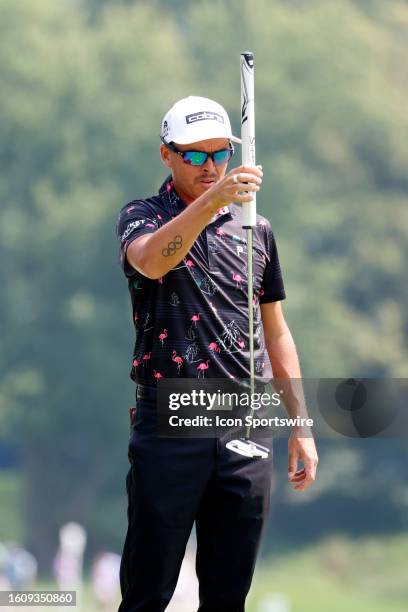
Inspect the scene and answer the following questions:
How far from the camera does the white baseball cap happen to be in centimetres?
254

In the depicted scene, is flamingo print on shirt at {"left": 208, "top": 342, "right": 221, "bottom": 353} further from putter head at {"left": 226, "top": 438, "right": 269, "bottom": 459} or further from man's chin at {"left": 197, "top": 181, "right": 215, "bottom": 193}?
man's chin at {"left": 197, "top": 181, "right": 215, "bottom": 193}

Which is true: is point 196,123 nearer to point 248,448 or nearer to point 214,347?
point 214,347

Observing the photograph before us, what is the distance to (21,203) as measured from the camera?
1453 centimetres

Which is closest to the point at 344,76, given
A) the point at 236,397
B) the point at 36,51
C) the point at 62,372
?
the point at 36,51

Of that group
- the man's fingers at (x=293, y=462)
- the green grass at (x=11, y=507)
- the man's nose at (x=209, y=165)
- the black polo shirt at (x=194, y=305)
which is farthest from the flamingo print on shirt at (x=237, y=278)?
the green grass at (x=11, y=507)

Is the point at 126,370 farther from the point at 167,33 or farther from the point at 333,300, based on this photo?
the point at 167,33

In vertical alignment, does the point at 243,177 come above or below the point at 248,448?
above

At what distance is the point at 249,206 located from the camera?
7.94 feet

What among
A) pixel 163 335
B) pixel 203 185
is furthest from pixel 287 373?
pixel 203 185

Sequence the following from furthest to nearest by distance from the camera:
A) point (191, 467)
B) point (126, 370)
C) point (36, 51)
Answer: point (36, 51)
point (126, 370)
point (191, 467)

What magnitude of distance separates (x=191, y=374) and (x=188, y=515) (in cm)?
30

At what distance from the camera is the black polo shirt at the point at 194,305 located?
249cm

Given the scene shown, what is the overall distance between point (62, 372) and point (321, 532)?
12.6 feet

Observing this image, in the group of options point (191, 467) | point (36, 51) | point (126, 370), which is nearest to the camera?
point (191, 467)
